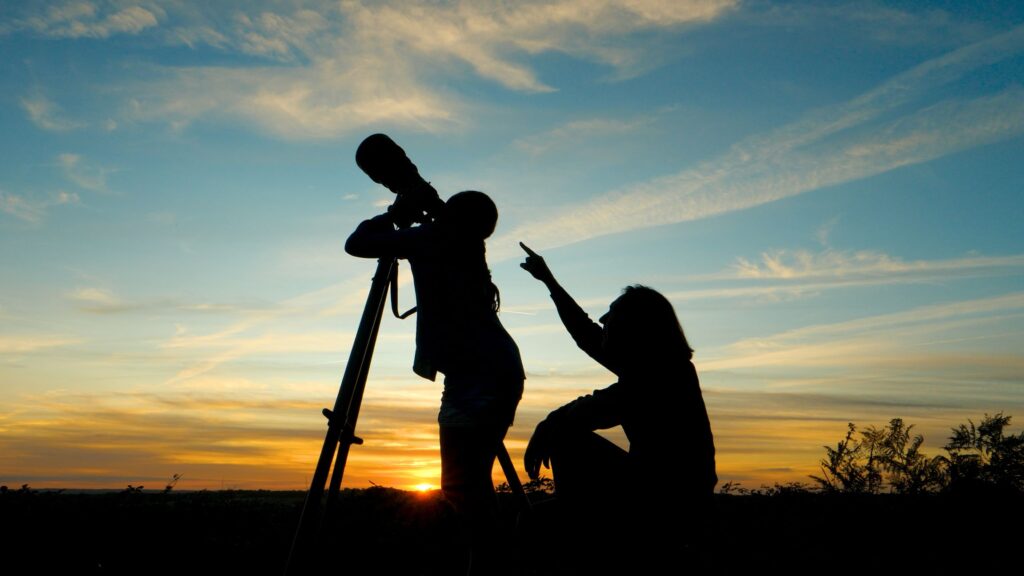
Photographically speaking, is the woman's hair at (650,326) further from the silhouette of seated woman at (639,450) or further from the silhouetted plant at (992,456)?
the silhouetted plant at (992,456)

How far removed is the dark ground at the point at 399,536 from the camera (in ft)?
18.5

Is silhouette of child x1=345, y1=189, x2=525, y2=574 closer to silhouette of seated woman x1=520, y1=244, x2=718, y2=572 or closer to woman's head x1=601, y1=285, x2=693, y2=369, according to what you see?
silhouette of seated woman x1=520, y1=244, x2=718, y2=572

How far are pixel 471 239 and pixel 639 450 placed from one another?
1.34 m

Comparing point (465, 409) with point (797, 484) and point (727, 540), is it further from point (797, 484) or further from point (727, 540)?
point (797, 484)

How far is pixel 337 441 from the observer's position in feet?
11.4

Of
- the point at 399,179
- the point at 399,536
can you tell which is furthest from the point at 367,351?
the point at 399,536

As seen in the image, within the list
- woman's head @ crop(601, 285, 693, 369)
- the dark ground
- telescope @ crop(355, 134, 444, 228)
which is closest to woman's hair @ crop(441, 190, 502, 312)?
telescope @ crop(355, 134, 444, 228)

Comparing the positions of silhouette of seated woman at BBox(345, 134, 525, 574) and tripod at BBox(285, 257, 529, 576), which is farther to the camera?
silhouette of seated woman at BBox(345, 134, 525, 574)

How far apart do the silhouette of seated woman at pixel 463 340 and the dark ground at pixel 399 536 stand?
593 millimetres

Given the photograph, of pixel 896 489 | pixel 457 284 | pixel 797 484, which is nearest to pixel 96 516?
pixel 457 284

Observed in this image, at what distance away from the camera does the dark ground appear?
18.5 ft

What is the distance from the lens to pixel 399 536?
Answer: 669 cm

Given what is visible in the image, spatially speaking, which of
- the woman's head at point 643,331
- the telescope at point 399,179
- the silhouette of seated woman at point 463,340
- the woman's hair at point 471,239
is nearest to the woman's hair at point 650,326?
the woman's head at point 643,331

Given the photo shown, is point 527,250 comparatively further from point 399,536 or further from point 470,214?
point 399,536
